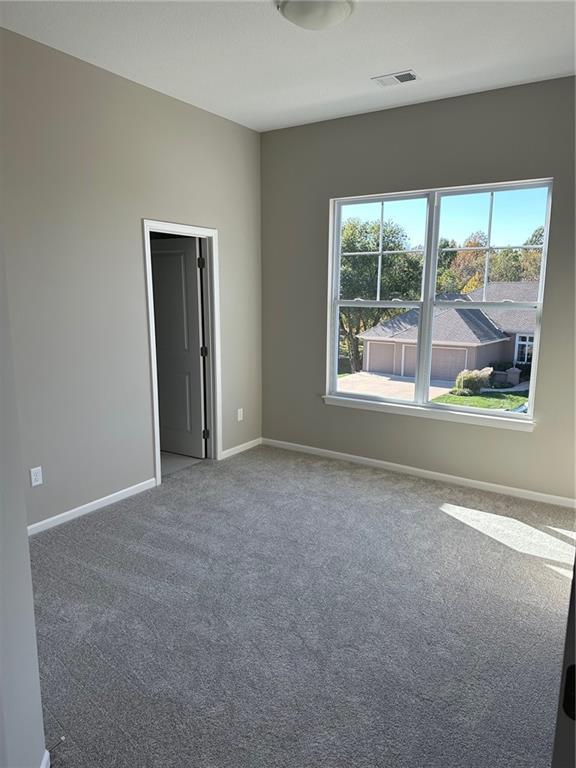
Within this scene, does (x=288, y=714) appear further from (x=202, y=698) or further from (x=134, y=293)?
(x=134, y=293)

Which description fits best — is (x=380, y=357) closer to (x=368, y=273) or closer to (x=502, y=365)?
(x=368, y=273)

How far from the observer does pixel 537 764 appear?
5.53ft

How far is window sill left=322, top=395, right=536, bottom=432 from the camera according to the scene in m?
3.84

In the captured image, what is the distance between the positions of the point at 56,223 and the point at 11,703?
2682mm

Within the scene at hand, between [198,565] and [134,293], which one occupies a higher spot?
[134,293]

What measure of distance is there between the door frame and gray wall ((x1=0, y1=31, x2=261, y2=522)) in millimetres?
59

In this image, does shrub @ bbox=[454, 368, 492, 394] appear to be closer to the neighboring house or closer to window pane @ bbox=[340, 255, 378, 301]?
the neighboring house

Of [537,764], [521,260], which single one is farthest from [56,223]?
[537,764]

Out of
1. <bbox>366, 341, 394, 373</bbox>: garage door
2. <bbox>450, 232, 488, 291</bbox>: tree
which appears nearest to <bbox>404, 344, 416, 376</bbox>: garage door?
<bbox>366, 341, 394, 373</bbox>: garage door

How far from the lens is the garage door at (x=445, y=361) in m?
4.08

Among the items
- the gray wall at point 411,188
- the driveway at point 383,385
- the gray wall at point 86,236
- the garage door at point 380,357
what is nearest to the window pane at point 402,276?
the garage door at point 380,357

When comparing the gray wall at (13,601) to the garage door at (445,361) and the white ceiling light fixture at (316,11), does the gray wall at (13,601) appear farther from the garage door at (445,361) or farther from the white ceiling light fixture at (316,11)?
the garage door at (445,361)

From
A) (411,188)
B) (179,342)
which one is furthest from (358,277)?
(179,342)

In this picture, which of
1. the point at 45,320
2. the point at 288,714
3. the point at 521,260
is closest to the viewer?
the point at 288,714
